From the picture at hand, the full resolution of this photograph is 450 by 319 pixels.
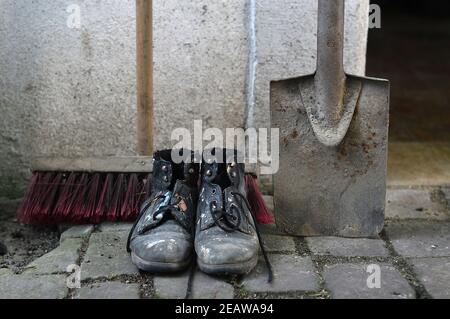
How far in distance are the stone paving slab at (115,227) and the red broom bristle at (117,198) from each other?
0.06 ft

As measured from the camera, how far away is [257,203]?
198cm

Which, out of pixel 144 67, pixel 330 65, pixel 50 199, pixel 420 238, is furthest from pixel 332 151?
pixel 50 199

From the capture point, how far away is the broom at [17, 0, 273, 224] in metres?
1.98

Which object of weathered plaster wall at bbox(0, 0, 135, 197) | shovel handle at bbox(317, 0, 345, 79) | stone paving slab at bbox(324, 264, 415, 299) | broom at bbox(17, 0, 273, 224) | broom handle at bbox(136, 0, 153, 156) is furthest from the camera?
weathered plaster wall at bbox(0, 0, 135, 197)

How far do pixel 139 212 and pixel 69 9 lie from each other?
65 centimetres

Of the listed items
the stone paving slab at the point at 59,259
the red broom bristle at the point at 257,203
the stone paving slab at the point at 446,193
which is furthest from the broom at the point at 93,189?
the stone paving slab at the point at 446,193

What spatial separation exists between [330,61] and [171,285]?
68 cm

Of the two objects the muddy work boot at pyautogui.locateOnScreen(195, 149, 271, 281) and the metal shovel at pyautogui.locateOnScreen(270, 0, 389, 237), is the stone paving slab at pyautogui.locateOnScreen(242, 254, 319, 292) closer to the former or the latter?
the muddy work boot at pyautogui.locateOnScreen(195, 149, 271, 281)

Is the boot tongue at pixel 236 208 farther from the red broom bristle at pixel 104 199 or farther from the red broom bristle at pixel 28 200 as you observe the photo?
the red broom bristle at pixel 28 200

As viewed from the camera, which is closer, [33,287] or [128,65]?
[33,287]

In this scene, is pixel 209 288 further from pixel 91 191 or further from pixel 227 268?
pixel 91 191

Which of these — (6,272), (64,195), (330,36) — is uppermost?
(330,36)

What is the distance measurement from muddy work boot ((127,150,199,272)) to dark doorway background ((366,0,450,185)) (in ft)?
2.57

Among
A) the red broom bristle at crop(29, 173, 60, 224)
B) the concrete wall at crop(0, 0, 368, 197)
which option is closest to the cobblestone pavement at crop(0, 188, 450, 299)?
the red broom bristle at crop(29, 173, 60, 224)
